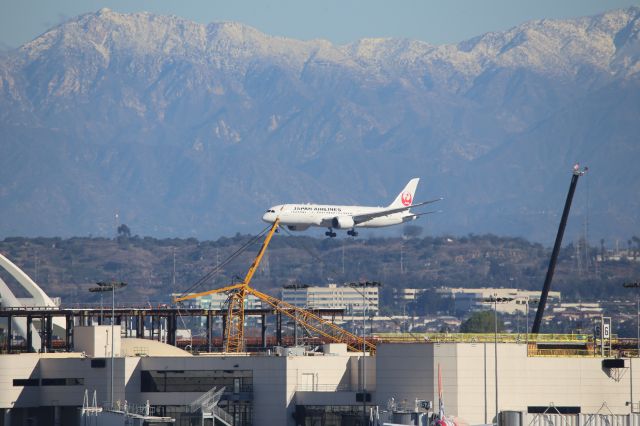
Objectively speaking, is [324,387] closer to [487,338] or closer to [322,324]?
[487,338]

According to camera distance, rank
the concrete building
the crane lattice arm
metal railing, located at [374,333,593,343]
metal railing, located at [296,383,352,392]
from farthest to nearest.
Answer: the crane lattice arm → metal railing, located at [374,333,593,343] → metal railing, located at [296,383,352,392] → the concrete building

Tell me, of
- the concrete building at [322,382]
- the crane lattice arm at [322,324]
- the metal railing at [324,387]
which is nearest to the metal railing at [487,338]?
the concrete building at [322,382]

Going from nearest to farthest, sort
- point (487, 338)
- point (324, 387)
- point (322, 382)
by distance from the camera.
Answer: point (324, 387) → point (322, 382) → point (487, 338)

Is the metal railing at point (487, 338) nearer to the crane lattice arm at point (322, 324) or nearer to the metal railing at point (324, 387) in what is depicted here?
the metal railing at point (324, 387)

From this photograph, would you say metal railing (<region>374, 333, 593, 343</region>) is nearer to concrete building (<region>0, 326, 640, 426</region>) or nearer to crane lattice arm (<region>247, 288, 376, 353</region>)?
concrete building (<region>0, 326, 640, 426</region>)

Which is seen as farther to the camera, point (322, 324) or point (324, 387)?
point (322, 324)

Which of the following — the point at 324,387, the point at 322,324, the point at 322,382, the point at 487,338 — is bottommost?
the point at 324,387

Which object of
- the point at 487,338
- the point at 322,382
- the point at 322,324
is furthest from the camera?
the point at 322,324

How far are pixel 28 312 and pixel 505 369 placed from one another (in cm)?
6123

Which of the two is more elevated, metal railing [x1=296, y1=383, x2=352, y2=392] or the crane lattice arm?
the crane lattice arm

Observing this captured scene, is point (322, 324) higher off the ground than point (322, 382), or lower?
higher

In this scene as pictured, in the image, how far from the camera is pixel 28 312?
170 metres

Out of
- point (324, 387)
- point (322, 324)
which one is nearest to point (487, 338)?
point (324, 387)

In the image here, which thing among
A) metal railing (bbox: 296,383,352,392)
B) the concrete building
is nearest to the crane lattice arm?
the concrete building
